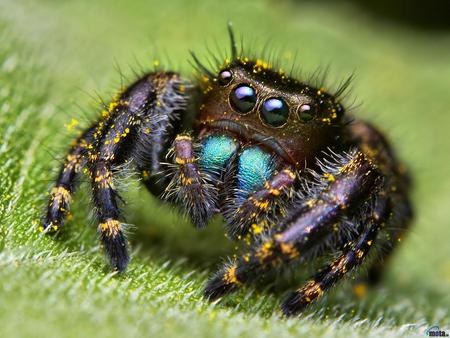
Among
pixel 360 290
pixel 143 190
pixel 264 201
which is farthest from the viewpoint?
pixel 360 290

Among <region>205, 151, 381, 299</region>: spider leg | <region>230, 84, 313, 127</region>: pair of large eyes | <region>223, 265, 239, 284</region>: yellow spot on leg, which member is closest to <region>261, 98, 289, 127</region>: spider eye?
<region>230, 84, 313, 127</region>: pair of large eyes

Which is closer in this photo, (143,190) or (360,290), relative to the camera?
(143,190)

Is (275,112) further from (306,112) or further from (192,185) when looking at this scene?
(192,185)

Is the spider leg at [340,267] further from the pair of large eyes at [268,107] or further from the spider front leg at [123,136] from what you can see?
the spider front leg at [123,136]

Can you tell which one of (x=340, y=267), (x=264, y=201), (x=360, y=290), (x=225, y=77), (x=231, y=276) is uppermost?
(x=225, y=77)

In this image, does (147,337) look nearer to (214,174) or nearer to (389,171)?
(214,174)

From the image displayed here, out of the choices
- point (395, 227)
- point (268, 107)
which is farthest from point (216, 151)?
point (395, 227)

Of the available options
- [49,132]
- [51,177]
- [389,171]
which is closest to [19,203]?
[51,177]
